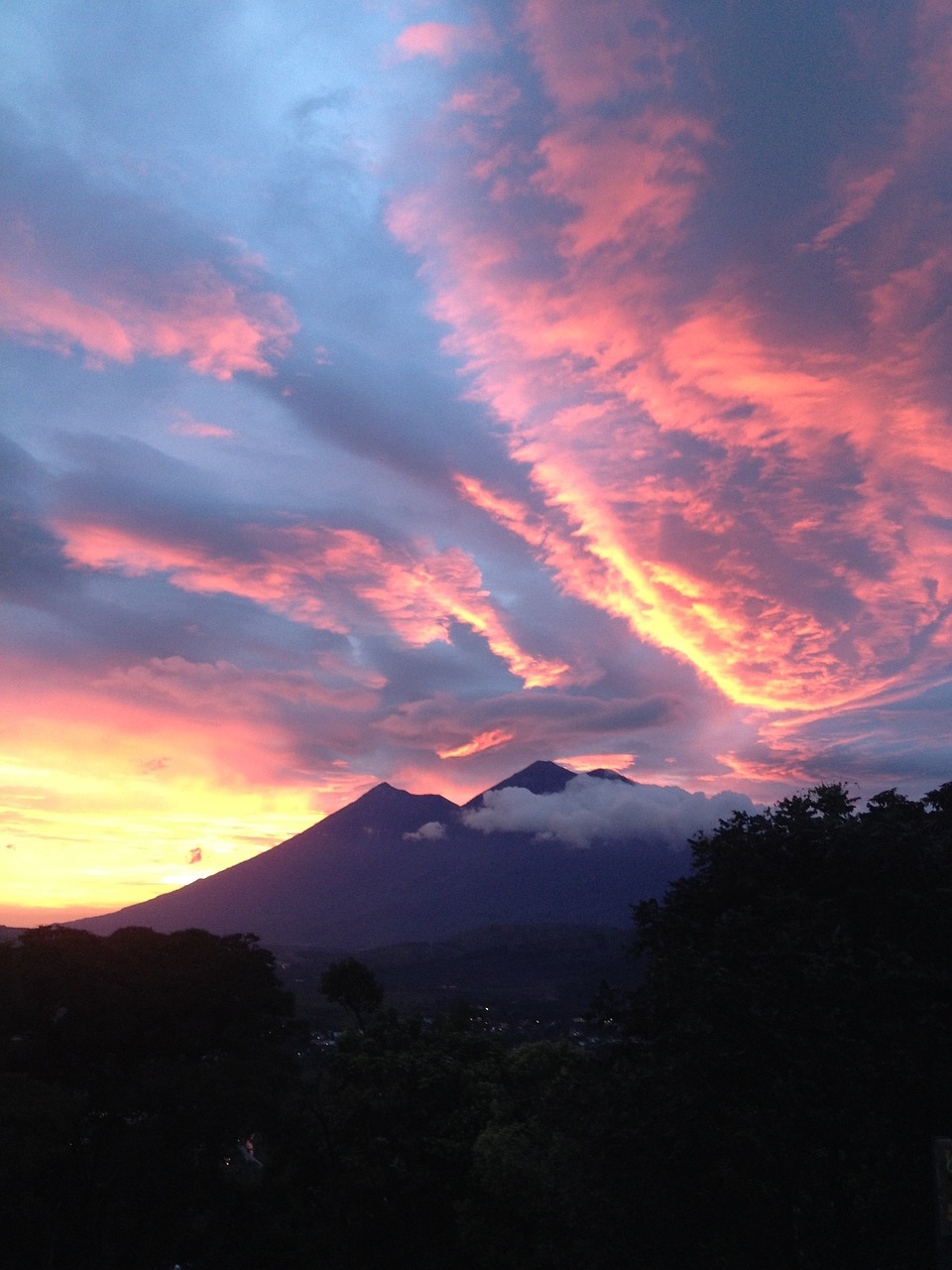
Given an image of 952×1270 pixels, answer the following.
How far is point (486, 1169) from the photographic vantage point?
21.3 m

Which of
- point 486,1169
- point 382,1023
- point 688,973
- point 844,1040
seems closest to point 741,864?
point 688,973

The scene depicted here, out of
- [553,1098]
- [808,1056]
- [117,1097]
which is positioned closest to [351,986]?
[117,1097]

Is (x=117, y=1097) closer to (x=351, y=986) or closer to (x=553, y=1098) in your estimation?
(x=351, y=986)

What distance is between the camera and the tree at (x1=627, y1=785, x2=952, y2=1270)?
10.8 metres

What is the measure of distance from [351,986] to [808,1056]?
1019 inches

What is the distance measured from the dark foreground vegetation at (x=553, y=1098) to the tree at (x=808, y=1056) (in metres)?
0.04

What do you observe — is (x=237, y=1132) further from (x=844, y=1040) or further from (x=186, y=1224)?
(x=844, y=1040)

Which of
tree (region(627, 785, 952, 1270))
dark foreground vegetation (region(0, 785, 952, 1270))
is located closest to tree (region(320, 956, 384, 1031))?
dark foreground vegetation (region(0, 785, 952, 1270))

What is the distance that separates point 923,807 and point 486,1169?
14414 mm

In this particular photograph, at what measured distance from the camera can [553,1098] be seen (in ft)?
48.8

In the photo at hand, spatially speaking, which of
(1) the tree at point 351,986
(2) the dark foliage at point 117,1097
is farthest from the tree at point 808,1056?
(1) the tree at point 351,986

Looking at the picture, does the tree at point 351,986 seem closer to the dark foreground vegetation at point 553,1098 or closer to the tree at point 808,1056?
the dark foreground vegetation at point 553,1098

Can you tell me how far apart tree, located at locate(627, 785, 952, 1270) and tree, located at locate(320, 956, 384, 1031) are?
21.6 m

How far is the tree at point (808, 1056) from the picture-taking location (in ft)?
35.3
